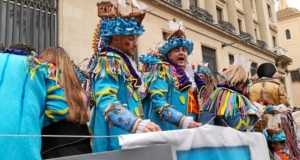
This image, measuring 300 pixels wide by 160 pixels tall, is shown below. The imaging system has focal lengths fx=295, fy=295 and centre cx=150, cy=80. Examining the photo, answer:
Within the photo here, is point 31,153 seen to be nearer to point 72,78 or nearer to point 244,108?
point 72,78

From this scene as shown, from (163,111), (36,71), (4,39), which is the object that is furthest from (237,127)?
(4,39)

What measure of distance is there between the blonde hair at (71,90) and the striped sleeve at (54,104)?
0.39ft

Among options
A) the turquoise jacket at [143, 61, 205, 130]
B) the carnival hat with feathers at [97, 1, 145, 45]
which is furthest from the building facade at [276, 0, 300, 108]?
the carnival hat with feathers at [97, 1, 145, 45]

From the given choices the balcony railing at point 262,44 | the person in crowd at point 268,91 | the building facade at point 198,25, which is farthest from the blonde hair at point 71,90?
the balcony railing at point 262,44

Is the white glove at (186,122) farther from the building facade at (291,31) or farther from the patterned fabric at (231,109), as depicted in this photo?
the building facade at (291,31)

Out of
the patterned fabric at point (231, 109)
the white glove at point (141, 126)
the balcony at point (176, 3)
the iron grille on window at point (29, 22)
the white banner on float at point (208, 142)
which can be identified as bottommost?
the white banner on float at point (208, 142)

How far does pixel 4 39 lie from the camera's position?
23.9 ft

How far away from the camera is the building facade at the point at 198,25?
855cm

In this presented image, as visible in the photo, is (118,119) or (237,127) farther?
(237,127)

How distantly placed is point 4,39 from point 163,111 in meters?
6.07

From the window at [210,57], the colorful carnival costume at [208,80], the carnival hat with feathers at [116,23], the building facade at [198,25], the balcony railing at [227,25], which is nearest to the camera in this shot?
the carnival hat with feathers at [116,23]

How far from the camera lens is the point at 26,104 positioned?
1.57m

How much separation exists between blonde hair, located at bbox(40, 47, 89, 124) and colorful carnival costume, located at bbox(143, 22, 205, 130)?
0.86 m

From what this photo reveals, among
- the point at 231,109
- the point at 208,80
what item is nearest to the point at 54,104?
the point at 231,109
